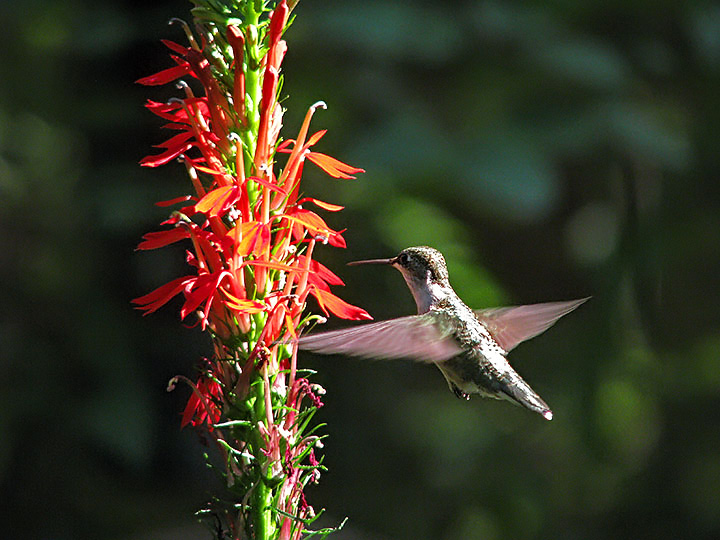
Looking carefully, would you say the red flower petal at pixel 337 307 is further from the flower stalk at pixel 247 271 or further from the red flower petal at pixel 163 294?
the red flower petal at pixel 163 294

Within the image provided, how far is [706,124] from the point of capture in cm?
207

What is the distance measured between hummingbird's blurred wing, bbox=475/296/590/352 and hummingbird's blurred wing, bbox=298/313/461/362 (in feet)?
0.49

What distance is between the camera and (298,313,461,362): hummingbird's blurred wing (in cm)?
81

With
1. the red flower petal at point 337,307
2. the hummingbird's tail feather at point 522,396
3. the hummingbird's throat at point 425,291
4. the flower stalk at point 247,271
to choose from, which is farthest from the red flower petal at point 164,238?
the hummingbird's tail feather at point 522,396

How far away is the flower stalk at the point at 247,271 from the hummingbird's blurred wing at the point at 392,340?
0.10 ft

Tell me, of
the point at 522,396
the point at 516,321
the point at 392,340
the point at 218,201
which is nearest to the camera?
the point at 218,201

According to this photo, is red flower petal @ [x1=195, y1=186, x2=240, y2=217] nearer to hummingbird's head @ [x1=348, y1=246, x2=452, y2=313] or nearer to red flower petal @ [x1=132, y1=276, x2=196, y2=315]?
red flower petal @ [x1=132, y1=276, x2=196, y2=315]

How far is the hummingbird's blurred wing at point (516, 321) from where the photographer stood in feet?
4.00

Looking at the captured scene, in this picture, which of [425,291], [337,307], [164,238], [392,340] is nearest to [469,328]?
[425,291]

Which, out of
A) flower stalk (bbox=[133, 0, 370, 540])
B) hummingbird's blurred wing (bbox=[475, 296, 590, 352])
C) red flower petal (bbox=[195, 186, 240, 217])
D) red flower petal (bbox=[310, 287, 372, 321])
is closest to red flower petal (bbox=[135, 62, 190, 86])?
flower stalk (bbox=[133, 0, 370, 540])

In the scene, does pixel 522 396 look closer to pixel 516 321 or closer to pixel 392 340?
pixel 516 321

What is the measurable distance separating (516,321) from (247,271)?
565 millimetres

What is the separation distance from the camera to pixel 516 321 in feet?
4.15

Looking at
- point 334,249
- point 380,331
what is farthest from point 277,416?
point 334,249
